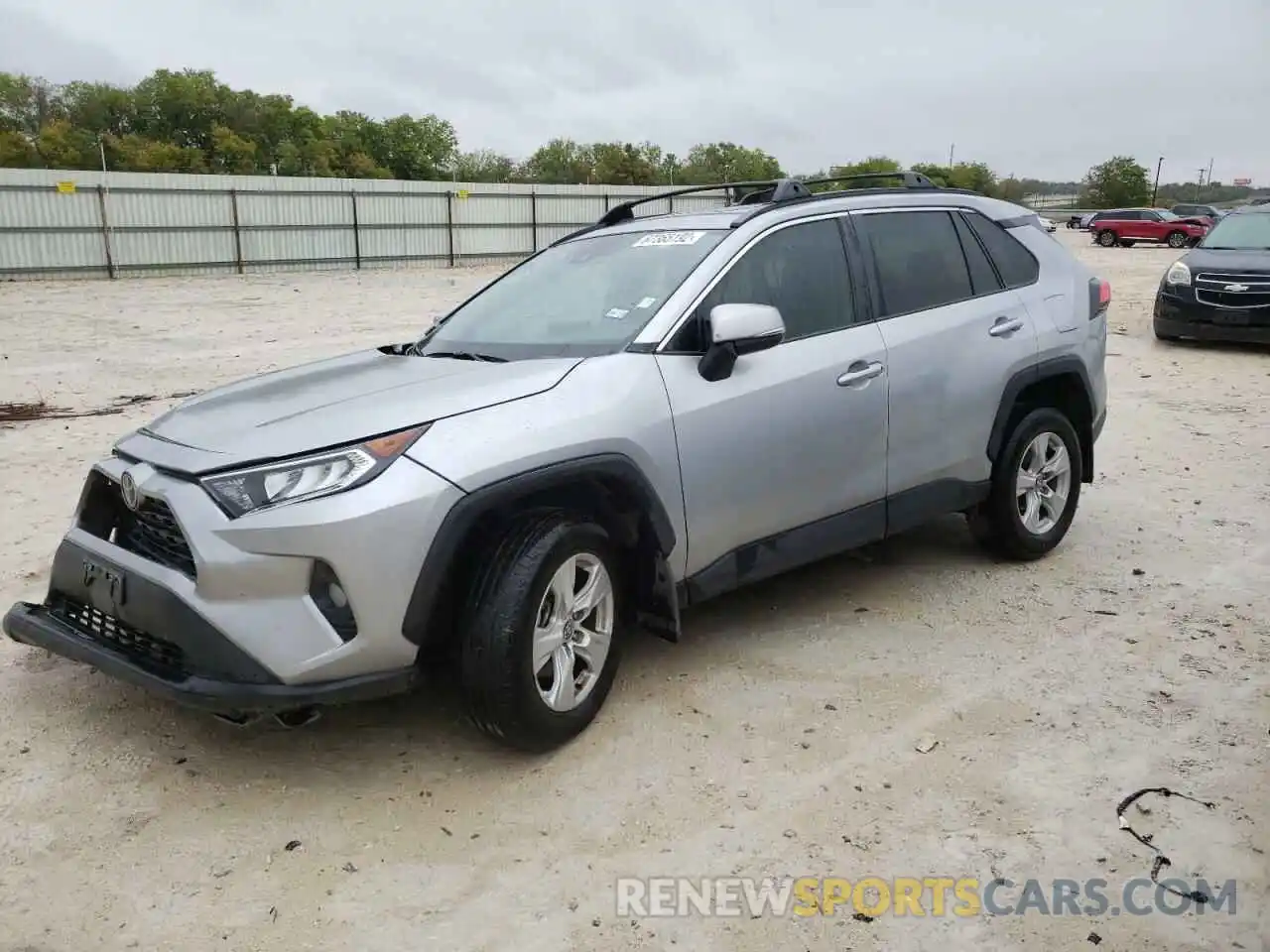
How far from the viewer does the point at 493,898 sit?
2.64 meters

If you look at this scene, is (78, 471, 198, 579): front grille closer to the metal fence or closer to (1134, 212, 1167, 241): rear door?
the metal fence

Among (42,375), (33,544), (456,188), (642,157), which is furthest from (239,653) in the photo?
(642,157)

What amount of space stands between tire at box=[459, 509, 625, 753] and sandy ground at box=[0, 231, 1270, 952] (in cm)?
18

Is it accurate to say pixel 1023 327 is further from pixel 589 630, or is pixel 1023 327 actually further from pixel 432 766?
pixel 432 766

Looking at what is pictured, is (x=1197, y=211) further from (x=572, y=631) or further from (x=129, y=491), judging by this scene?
(x=129, y=491)

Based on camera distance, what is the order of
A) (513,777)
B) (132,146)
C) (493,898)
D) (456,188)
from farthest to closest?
1. (132,146)
2. (456,188)
3. (513,777)
4. (493,898)

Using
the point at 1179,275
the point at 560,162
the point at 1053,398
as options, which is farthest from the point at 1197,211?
the point at 560,162

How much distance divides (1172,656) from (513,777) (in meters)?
2.60

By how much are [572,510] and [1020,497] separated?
2665mm

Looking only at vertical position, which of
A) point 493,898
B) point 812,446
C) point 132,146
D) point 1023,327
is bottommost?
point 493,898

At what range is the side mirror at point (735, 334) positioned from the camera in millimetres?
3451

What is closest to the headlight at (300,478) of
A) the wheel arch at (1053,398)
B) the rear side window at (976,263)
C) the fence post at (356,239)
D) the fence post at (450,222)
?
the wheel arch at (1053,398)

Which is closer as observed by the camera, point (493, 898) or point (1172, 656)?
point (493, 898)

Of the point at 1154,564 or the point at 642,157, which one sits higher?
the point at 642,157
